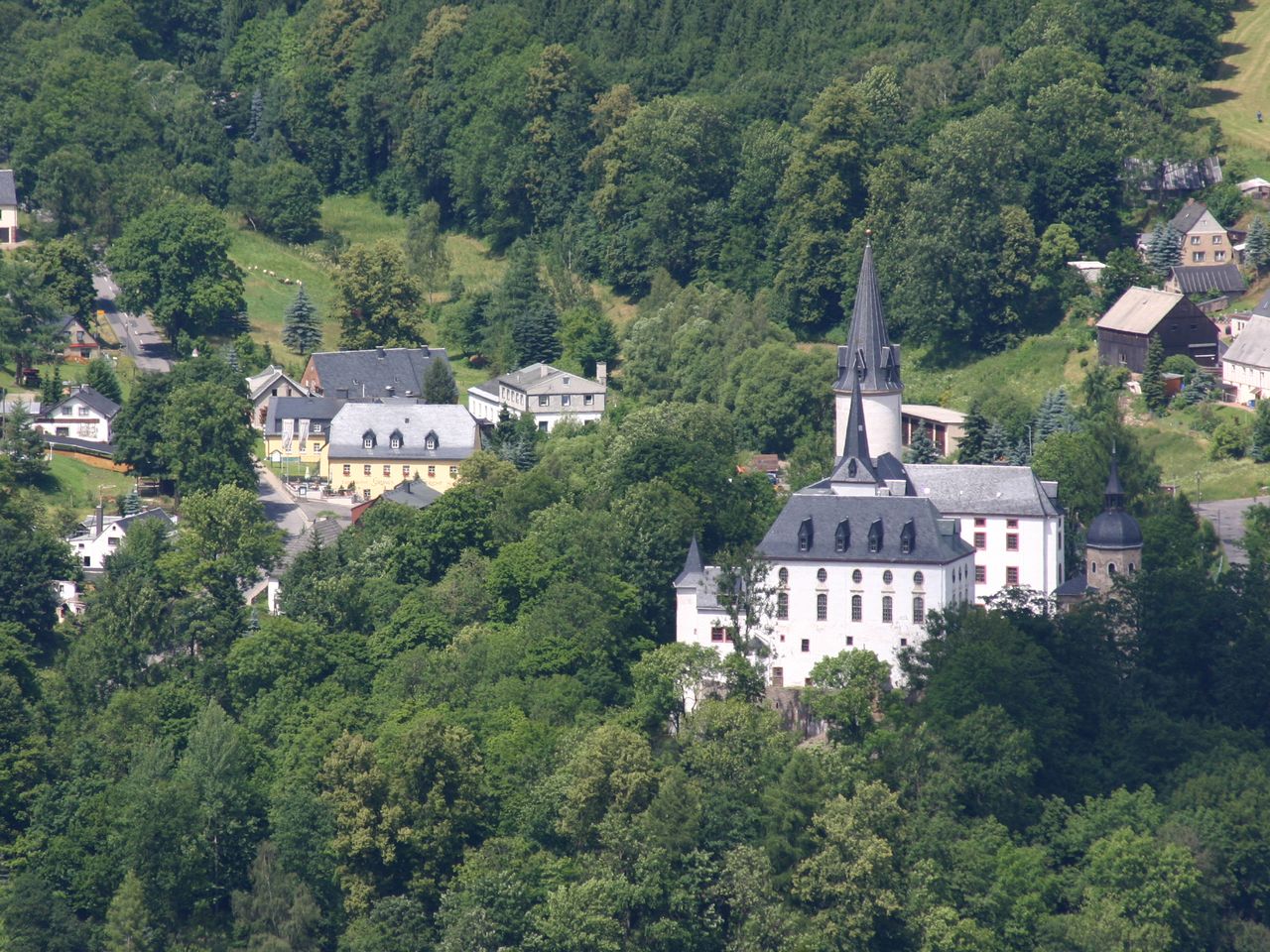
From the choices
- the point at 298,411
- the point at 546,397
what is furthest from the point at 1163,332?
the point at 298,411

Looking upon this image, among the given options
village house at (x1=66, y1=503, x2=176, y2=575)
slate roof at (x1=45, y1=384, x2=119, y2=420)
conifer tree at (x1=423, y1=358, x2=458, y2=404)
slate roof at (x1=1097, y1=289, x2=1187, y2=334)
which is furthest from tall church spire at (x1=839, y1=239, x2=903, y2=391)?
slate roof at (x1=45, y1=384, x2=119, y2=420)

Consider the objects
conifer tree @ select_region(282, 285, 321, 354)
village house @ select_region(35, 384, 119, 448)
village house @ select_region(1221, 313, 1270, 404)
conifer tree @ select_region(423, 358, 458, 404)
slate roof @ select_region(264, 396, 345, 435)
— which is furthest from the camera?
conifer tree @ select_region(282, 285, 321, 354)

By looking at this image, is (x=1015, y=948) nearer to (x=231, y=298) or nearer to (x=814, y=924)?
(x=814, y=924)

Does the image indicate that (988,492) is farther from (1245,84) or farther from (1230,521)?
(1245,84)

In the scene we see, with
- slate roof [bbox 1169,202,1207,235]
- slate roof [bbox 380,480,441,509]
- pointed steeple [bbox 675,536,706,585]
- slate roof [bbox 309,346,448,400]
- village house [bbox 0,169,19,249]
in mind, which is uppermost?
village house [bbox 0,169,19,249]

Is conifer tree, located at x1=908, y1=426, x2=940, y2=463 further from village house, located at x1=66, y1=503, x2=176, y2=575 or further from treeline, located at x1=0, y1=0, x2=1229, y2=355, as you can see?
village house, located at x1=66, y1=503, x2=176, y2=575
